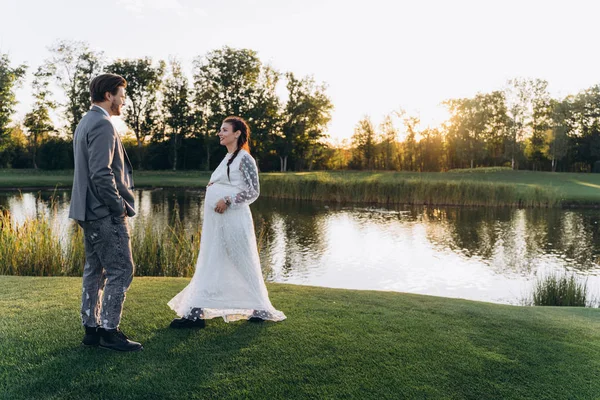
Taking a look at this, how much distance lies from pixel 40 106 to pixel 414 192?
3619 cm

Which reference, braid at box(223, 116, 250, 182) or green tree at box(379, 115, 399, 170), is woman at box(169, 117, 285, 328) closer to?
braid at box(223, 116, 250, 182)

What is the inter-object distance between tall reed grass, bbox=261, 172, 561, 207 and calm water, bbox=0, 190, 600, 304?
1.89 metres

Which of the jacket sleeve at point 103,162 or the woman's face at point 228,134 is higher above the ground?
the woman's face at point 228,134

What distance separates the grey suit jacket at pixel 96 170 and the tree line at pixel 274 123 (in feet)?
136

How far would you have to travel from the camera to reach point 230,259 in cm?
430

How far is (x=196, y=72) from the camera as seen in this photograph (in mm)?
50906

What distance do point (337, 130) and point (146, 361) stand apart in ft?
189

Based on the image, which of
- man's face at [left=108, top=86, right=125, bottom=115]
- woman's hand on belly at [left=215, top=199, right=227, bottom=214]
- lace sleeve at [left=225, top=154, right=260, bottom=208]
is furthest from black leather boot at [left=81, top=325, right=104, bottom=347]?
man's face at [left=108, top=86, right=125, bottom=115]

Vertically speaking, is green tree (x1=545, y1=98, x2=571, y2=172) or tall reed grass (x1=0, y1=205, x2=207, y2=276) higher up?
green tree (x1=545, y1=98, x2=571, y2=172)

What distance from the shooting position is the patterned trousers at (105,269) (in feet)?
11.3

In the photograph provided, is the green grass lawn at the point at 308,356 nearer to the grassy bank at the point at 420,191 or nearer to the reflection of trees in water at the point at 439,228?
the reflection of trees in water at the point at 439,228

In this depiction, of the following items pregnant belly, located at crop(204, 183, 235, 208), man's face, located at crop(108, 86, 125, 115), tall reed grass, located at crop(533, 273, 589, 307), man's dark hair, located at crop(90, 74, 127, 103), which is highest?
man's dark hair, located at crop(90, 74, 127, 103)

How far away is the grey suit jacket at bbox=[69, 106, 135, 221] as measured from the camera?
331 centimetres

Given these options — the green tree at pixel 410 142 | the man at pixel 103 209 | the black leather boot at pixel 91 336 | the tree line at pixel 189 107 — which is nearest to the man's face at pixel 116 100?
the man at pixel 103 209
